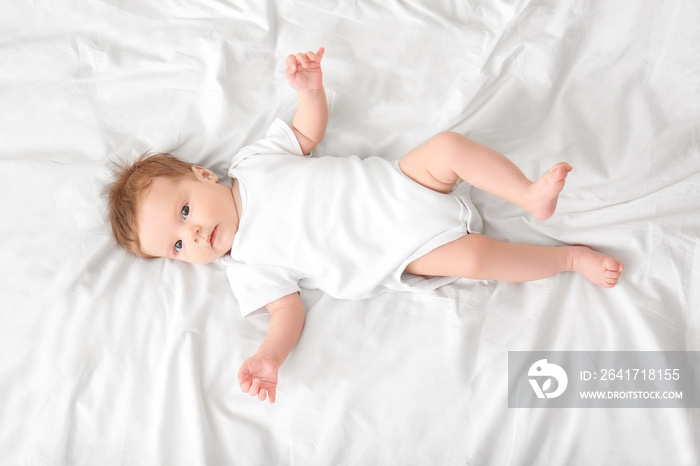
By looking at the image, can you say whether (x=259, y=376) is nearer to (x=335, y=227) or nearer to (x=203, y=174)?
(x=335, y=227)

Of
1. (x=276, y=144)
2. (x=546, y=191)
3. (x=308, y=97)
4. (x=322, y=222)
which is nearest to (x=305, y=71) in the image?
(x=308, y=97)

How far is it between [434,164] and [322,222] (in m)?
0.30

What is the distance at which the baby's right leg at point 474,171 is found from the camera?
4.23 feet

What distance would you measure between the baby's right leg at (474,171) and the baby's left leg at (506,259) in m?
0.12

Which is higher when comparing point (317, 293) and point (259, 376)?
point (317, 293)

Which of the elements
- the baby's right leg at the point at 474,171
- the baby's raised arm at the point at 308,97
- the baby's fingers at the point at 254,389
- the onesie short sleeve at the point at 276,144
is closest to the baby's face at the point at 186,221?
the onesie short sleeve at the point at 276,144

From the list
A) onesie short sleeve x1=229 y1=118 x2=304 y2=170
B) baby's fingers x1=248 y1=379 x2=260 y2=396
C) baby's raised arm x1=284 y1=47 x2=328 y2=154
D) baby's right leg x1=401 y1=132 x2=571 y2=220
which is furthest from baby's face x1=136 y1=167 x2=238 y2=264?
baby's right leg x1=401 y1=132 x2=571 y2=220

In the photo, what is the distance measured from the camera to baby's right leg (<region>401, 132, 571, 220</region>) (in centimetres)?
129

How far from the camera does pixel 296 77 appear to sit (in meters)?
1.43

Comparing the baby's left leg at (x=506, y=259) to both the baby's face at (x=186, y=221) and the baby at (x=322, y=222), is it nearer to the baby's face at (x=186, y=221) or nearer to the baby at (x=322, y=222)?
the baby at (x=322, y=222)

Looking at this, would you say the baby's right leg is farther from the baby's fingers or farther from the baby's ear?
the baby's fingers

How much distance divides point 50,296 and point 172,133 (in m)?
0.51

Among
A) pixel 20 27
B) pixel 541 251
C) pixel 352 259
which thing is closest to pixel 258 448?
pixel 352 259

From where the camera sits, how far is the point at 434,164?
1400mm
